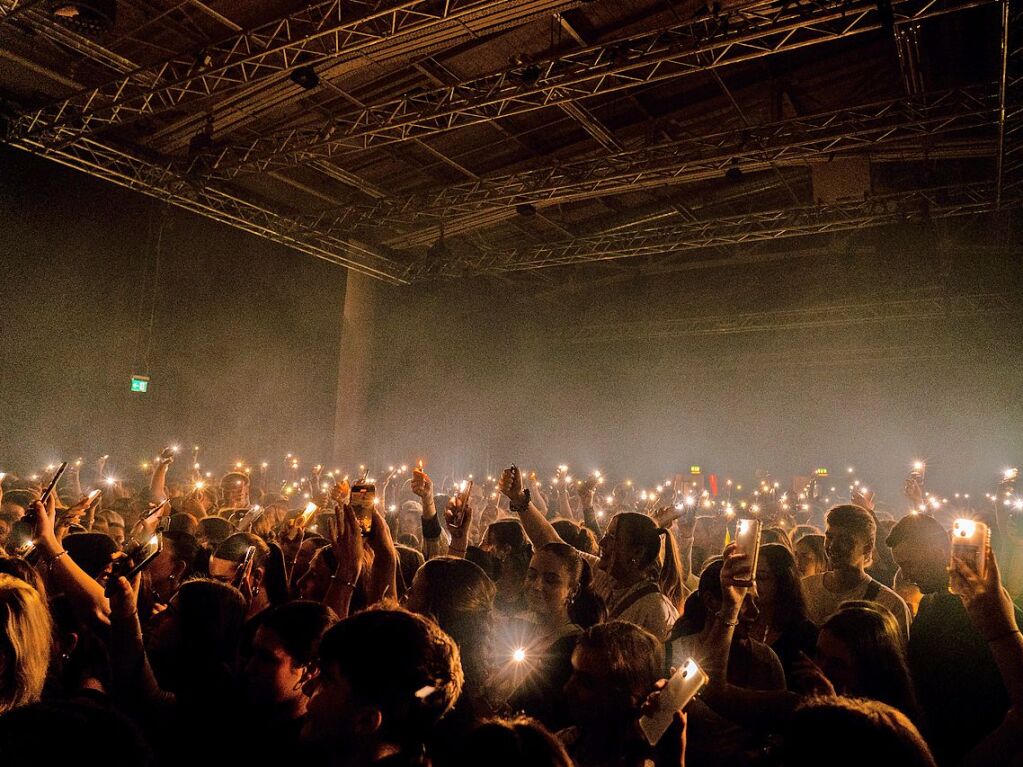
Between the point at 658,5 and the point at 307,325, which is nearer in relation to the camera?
the point at 658,5

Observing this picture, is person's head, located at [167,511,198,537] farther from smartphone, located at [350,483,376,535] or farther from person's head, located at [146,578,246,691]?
person's head, located at [146,578,246,691]

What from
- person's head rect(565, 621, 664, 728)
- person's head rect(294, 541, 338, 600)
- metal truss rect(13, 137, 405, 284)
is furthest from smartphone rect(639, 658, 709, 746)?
metal truss rect(13, 137, 405, 284)

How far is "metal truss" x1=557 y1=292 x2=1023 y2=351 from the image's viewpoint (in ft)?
49.0

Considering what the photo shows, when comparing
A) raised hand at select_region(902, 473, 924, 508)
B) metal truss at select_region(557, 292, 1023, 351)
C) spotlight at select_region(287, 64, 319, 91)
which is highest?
spotlight at select_region(287, 64, 319, 91)

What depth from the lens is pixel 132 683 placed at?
7.63 feet

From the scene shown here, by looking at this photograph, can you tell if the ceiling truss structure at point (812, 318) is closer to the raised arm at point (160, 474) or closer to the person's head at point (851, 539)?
the person's head at point (851, 539)

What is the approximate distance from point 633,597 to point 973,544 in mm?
1755

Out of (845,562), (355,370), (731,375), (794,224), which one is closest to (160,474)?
(845,562)

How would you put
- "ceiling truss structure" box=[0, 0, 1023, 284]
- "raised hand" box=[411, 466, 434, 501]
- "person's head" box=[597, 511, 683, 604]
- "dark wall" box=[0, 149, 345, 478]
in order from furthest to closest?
"dark wall" box=[0, 149, 345, 478] < "ceiling truss structure" box=[0, 0, 1023, 284] < "raised hand" box=[411, 466, 434, 501] < "person's head" box=[597, 511, 683, 604]

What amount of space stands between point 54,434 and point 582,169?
9807mm

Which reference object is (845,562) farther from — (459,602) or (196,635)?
(196,635)

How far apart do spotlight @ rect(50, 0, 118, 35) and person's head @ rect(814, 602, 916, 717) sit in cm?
810

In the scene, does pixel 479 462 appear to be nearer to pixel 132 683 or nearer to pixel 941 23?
pixel 941 23

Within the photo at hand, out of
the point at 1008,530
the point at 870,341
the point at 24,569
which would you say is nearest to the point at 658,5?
the point at 1008,530
